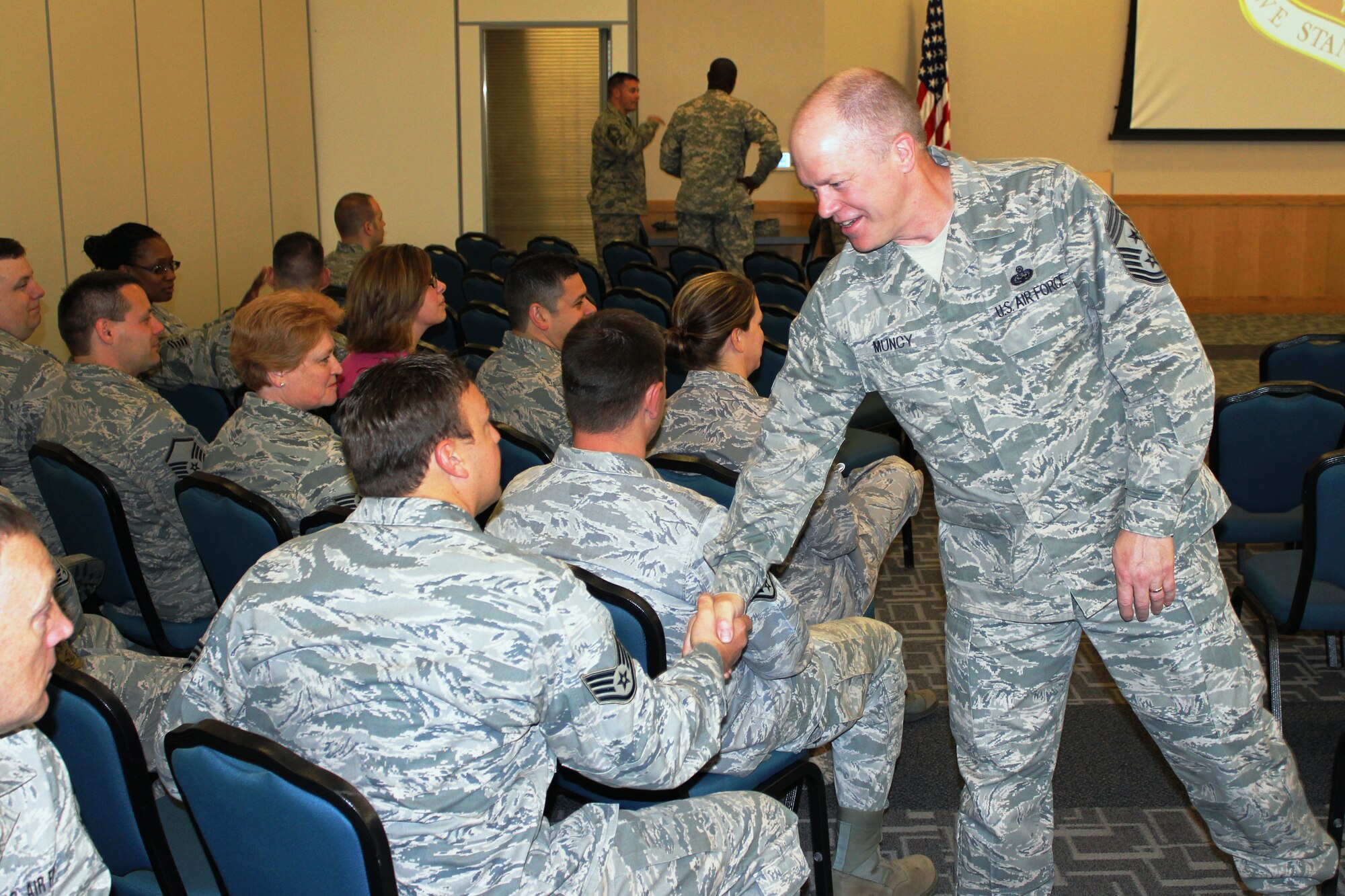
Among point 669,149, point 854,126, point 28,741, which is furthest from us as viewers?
point 669,149

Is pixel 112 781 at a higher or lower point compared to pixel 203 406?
lower

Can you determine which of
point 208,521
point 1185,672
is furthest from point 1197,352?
point 208,521

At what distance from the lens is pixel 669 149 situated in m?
8.59

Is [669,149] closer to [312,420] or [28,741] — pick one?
[312,420]

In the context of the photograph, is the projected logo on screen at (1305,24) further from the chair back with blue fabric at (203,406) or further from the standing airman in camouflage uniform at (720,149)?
the chair back with blue fabric at (203,406)

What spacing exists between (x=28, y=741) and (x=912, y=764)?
2150mm

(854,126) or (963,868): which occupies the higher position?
(854,126)

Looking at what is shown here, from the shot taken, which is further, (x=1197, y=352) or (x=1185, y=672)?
(x=1185, y=672)

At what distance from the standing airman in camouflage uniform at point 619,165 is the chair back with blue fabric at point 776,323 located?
4.18 metres

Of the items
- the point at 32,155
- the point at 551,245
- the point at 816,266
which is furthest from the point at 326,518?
the point at 551,245

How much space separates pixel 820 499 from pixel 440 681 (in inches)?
53.6

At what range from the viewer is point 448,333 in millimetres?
5590

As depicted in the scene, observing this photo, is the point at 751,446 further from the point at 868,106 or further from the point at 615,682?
the point at 615,682

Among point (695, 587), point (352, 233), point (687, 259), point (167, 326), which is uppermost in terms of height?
point (352, 233)
